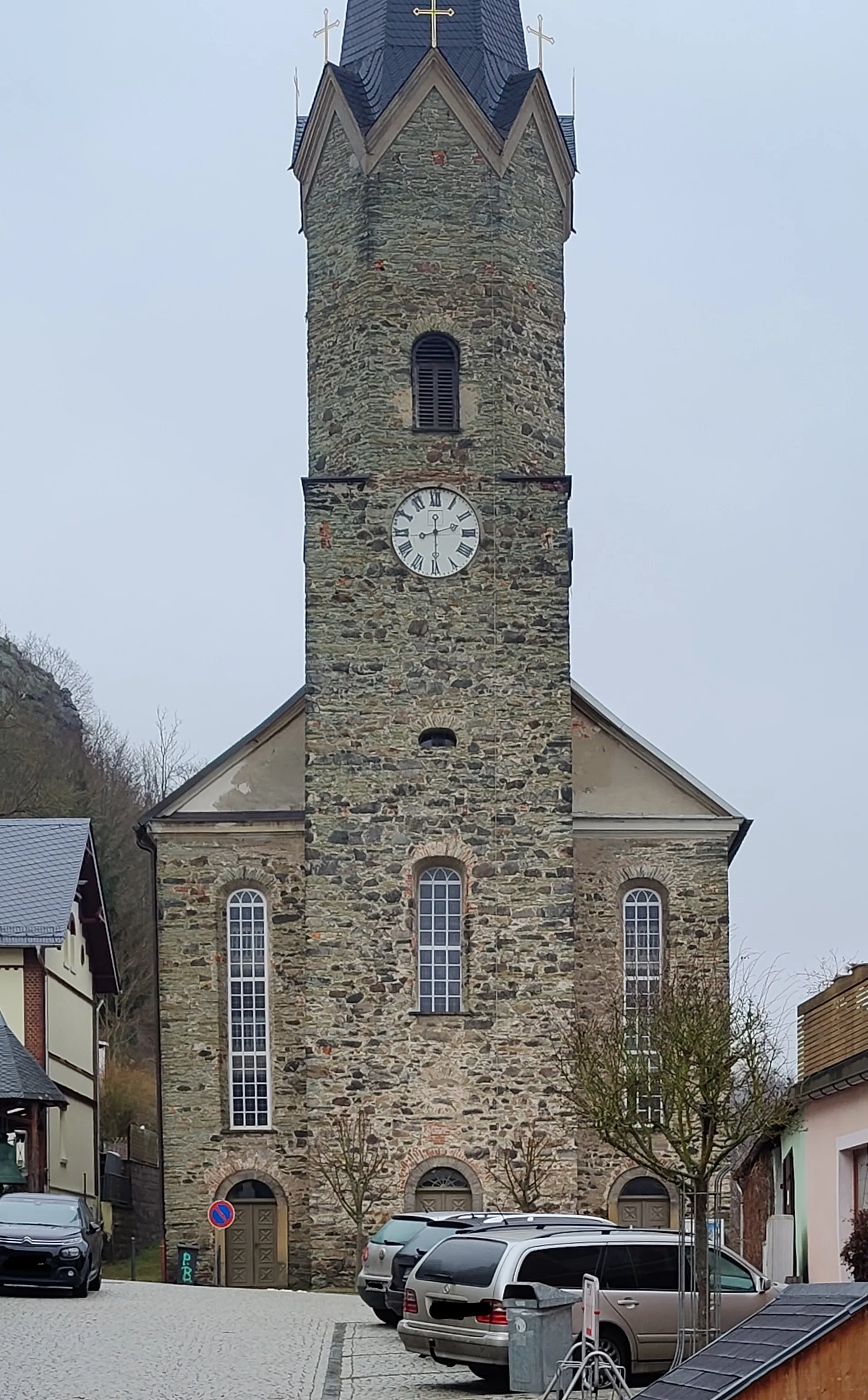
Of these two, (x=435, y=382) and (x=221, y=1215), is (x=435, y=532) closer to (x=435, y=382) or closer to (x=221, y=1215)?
(x=435, y=382)

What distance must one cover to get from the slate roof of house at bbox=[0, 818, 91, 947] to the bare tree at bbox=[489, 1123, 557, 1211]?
8582mm

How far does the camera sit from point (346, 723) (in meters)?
33.6

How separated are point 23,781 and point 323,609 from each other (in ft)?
89.4

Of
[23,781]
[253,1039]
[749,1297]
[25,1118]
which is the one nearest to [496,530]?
[253,1039]

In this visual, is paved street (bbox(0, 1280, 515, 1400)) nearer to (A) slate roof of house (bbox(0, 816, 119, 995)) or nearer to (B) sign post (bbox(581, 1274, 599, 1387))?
(B) sign post (bbox(581, 1274, 599, 1387))

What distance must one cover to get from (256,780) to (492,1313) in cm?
1884

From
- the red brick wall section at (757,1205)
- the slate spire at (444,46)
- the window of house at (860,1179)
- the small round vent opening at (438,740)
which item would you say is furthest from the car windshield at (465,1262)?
the slate spire at (444,46)

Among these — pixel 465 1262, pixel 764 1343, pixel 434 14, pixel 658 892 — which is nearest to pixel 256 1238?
pixel 658 892

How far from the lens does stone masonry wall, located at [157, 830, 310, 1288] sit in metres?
34.1

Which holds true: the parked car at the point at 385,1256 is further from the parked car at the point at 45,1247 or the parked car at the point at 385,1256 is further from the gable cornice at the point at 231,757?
the gable cornice at the point at 231,757

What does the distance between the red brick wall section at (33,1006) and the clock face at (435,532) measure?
9269 millimetres

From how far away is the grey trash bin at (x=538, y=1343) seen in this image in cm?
1612

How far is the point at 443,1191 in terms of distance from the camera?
107 ft

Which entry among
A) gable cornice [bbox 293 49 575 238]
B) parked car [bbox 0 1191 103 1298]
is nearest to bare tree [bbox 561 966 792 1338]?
parked car [bbox 0 1191 103 1298]
